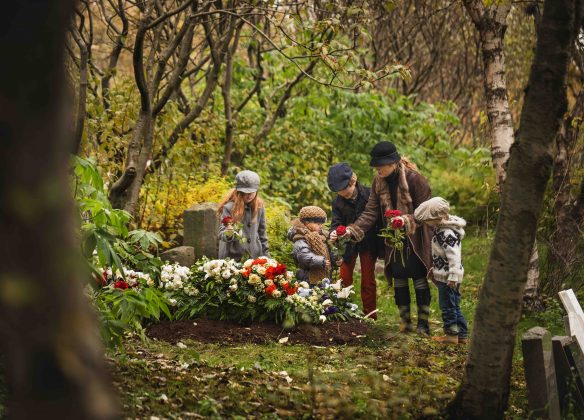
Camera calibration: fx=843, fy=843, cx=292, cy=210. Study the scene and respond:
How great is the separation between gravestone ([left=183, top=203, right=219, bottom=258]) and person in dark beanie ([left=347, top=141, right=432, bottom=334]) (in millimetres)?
2009

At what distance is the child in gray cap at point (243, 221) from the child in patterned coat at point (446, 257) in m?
1.81

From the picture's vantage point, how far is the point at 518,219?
4469mm

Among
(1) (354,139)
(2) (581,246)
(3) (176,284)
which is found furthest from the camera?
(1) (354,139)

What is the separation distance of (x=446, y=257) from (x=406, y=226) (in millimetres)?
549

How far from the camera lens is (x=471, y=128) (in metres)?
22.6

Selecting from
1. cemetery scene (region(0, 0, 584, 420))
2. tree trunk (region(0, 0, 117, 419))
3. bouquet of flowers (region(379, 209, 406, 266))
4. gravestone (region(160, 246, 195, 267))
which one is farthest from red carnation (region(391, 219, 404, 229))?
tree trunk (region(0, 0, 117, 419))

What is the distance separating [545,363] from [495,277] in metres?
0.74

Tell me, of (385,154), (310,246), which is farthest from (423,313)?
(385,154)

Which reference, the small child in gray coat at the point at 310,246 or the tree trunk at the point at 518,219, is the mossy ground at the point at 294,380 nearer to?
the tree trunk at the point at 518,219

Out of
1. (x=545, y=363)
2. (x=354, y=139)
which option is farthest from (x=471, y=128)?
(x=545, y=363)

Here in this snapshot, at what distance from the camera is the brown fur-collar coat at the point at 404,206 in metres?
8.09

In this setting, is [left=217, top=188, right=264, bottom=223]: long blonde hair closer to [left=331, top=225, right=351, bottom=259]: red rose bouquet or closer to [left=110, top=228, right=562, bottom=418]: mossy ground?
[left=331, top=225, right=351, bottom=259]: red rose bouquet

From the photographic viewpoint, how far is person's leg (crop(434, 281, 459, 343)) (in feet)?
25.4

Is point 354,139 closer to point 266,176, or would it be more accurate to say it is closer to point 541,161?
point 266,176
